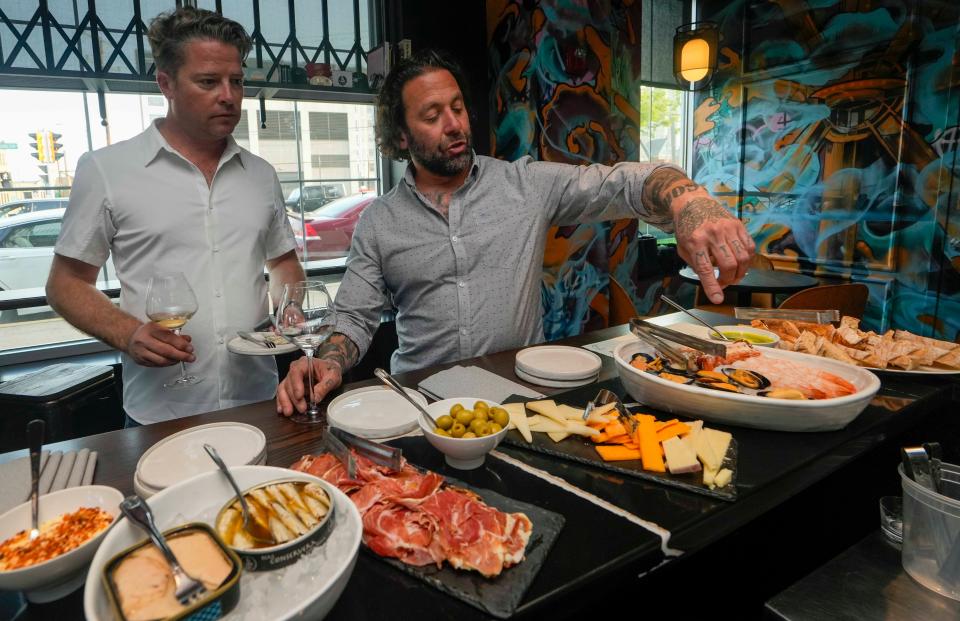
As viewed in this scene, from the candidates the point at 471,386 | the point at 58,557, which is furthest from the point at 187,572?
the point at 471,386

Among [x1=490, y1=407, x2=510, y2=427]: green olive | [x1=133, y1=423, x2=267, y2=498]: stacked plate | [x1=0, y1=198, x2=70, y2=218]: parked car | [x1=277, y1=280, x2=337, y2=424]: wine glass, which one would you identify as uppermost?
[x1=0, y1=198, x2=70, y2=218]: parked car

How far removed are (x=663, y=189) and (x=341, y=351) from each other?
1.23 meters

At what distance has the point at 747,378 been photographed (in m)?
1.28

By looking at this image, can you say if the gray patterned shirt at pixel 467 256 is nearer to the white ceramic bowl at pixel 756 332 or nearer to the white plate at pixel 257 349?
the white plate at pixel 257 349

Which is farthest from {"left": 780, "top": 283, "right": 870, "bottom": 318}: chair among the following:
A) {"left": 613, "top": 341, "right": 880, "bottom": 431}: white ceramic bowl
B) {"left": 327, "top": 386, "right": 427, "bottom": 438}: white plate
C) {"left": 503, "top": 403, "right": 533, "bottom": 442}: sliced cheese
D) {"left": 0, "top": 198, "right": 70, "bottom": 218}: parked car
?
{"left": 0, "top": 198, "right": 70, "bottom": 218}: parked car

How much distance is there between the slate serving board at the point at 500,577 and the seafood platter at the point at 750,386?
1.63ft

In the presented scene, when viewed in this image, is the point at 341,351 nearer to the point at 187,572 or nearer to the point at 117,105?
the point at 187,572

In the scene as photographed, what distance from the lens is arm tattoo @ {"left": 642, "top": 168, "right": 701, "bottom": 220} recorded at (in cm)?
182

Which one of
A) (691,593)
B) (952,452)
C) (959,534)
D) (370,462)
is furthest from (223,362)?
(952,452)

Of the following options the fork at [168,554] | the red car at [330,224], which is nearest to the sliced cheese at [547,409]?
the fork at [168,554]

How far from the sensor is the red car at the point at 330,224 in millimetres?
4746

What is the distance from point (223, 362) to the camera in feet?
7.32

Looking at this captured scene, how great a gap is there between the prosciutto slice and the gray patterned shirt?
124 centimetres

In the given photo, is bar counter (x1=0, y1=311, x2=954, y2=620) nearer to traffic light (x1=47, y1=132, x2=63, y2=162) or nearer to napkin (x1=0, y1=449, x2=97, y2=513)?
napkin (x1=0, y1=449, x2=97, y2=513)
